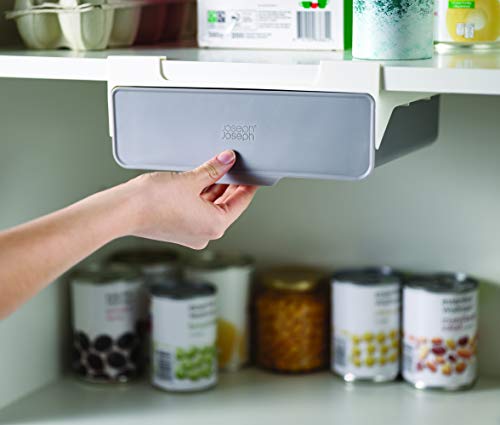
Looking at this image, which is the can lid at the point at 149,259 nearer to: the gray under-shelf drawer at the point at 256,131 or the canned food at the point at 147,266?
the canned food at the point at 147,266

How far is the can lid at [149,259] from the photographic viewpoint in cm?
158

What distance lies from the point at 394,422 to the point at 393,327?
0.16 metres

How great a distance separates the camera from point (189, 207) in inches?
43.1

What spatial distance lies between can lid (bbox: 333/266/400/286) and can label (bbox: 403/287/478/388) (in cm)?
4

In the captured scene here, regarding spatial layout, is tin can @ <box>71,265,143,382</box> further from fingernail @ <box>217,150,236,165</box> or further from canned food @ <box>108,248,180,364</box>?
fingernail @ <box>217,150,236,165</box>

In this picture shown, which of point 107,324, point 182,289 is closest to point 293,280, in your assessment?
point 182,289

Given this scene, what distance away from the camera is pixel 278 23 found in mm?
1253

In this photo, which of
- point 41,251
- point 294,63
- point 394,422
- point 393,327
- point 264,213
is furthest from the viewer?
point 264,213

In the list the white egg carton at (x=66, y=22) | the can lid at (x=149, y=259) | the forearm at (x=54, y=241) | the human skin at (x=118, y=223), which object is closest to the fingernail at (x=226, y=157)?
the human skin at (x=118, y=223)

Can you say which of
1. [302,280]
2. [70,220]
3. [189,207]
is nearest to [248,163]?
[189,207]

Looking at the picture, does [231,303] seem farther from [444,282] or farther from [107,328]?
[444,282]

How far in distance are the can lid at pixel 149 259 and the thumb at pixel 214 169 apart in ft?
1.63

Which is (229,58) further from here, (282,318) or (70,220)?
(282,318)

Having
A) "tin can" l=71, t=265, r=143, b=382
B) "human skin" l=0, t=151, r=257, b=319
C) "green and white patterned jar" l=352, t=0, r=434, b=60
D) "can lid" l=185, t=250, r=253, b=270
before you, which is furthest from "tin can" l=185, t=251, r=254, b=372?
"green and white patterned jar" l=352, t=0, r=434, b=60
